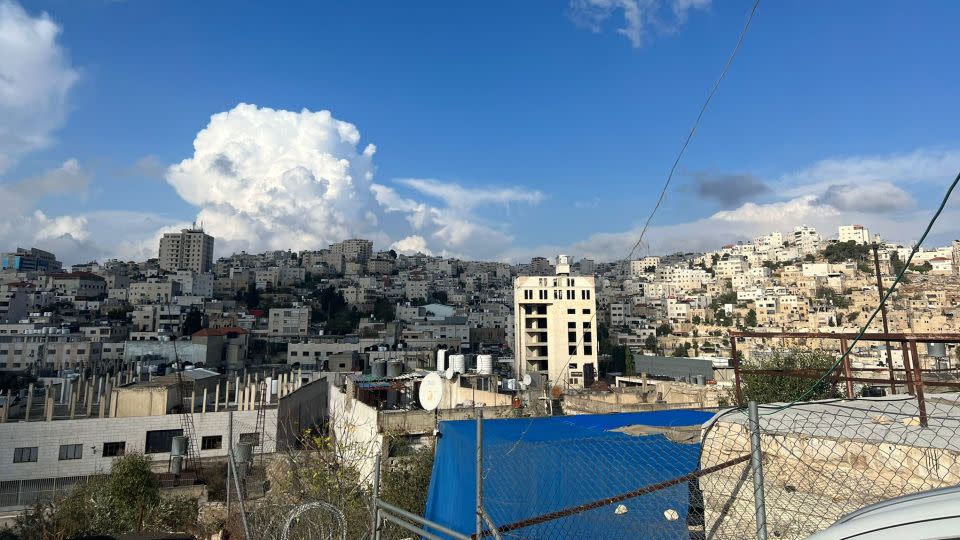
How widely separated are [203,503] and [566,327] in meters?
35.2

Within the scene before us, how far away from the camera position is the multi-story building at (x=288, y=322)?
247 feet

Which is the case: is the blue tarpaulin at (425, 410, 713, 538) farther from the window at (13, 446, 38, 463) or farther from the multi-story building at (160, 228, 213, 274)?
the multi-story building at (160, 228, 213, 274)

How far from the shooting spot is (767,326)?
8312cm

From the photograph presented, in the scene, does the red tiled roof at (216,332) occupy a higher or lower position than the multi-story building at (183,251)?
lower

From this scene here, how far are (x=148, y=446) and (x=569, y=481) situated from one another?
73.2 feet

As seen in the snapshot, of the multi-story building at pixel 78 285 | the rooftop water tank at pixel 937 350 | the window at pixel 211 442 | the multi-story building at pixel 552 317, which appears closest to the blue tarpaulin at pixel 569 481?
the rooftop water tank at pixel 937 350

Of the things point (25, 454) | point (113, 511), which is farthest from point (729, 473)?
point (25, 454)

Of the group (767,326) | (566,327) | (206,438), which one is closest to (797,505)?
(206,438)

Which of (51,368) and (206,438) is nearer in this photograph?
(206,438)

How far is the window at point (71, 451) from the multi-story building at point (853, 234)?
468ft

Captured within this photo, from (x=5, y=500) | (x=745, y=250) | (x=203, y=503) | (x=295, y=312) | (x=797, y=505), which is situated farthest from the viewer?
(x=745, y=250)

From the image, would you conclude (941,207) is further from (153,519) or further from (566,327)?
(566,327)

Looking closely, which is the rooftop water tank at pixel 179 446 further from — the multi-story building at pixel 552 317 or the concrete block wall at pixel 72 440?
the multi-story building at pixel 552 317

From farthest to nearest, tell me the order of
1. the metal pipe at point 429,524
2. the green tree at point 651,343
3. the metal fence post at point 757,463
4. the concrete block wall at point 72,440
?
the green tree at point 651,343 → the concrete block wall at point 72,440 → the metal pipe at point 429,524 → the metal fence post at point 757,463
